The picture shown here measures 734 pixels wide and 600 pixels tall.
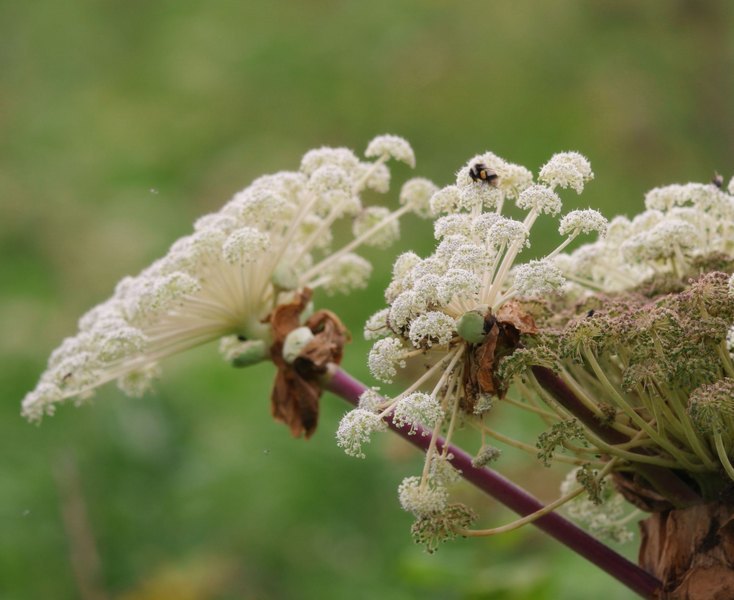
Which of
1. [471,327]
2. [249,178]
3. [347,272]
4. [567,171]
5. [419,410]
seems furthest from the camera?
[249,178]

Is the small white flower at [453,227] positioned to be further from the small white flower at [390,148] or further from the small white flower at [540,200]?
the small white flower at [390,148]

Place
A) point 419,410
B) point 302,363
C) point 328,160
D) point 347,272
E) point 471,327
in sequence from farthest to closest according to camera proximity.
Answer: point 347,272 < point 328,160 < point 302,363 < point 471,327 < point 419,410

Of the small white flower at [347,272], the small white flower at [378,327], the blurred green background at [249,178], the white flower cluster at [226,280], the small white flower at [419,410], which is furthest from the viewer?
the blurred green background at [249,178]

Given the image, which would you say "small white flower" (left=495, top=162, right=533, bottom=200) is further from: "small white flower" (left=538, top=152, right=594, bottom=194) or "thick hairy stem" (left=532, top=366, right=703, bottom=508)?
"thick hairy stem" (left=532, top=366, right=703, bottom=508)

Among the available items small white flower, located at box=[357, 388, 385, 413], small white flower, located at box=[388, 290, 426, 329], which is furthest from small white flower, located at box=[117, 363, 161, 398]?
small white flower, located at box=[388, 290, 426, 329]

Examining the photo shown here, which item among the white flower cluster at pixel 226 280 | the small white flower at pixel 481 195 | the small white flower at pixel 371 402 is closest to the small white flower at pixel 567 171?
the small white flower at pixel 481 195

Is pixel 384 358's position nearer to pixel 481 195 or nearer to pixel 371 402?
pixel 371 402

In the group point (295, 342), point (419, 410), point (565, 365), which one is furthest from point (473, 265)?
point (295, 342)
